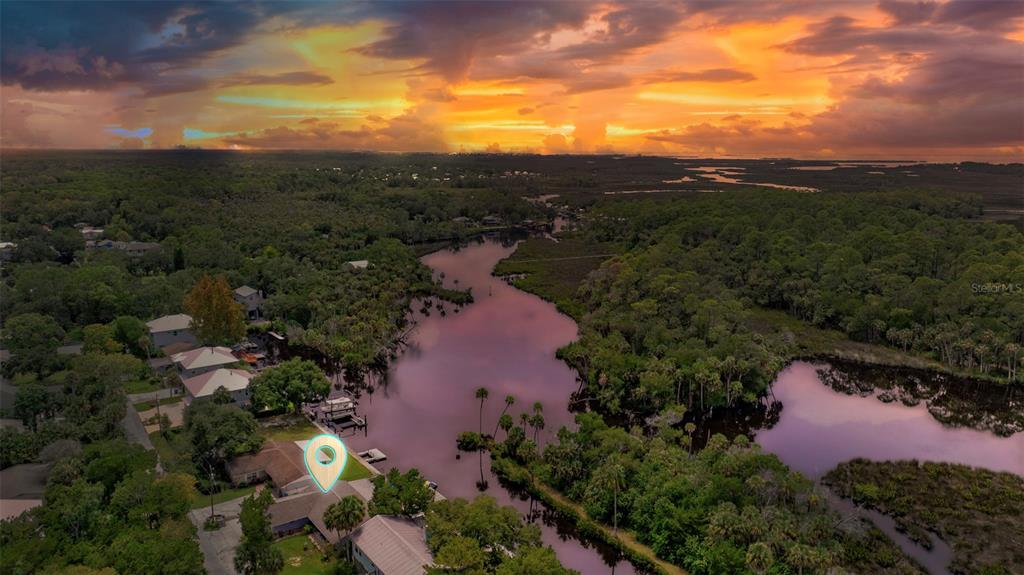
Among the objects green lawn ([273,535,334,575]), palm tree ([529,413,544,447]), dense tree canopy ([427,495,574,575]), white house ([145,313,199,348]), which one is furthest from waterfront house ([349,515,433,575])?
white house ([145,313,199,348])

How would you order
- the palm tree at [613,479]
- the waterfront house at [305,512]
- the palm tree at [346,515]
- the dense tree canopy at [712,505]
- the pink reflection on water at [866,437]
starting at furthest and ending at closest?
1. the pink reflection on water at [866,437]
2. the palm tree at [613,479]
3. the waterfront house at [305,512]
4. the palm tree at [346,515]
5. the dense tree canopy at [712,505]

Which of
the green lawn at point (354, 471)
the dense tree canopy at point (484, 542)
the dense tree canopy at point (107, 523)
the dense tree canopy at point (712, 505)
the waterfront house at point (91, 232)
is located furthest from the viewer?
the waterfront house at point (91, 232)

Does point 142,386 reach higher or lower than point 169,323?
lower

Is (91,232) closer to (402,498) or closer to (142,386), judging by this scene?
(142,386)

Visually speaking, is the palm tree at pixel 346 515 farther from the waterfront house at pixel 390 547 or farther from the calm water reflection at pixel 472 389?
the calm water reflection at pixel 472 389

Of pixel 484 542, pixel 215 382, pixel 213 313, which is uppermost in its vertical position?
pixel 213 313

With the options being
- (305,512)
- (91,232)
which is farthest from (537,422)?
(91,232)

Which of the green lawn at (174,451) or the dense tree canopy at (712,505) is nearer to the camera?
the dense tree canopy at (712,505)

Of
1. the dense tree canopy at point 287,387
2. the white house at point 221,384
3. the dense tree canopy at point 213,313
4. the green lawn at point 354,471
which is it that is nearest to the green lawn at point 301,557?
the green lawn at point 354,471
